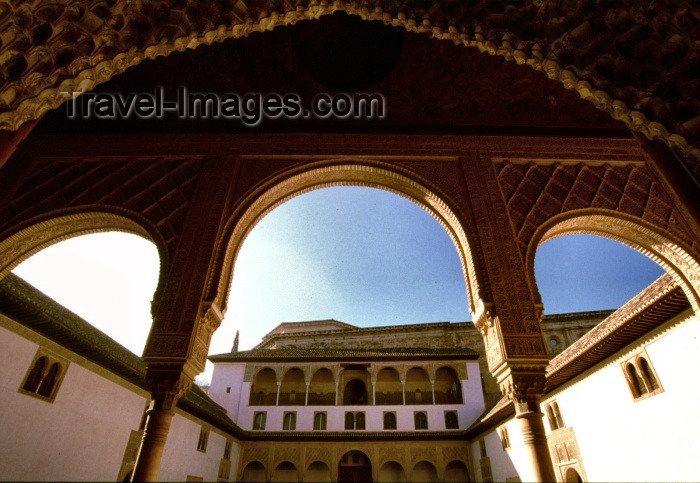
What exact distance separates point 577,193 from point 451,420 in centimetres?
1569

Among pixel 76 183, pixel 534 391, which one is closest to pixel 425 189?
pixel 534 391

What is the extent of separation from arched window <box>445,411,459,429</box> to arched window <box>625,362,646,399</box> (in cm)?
1177

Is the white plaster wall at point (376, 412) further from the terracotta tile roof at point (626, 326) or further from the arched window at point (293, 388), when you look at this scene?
the terracotta tile roof at point (626, 326)

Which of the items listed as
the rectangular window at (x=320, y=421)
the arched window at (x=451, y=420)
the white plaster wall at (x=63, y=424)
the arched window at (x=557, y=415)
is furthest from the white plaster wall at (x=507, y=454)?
the white plaster wall at (x=63, y=424)

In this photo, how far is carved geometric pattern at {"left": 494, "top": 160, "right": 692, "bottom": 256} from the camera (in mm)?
5109

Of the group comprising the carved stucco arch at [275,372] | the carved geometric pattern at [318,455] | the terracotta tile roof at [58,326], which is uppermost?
the carved stucco arch at [275,372]

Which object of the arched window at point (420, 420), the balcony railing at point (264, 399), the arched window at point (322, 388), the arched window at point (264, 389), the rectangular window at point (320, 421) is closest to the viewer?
the arched window at point (420, 420)

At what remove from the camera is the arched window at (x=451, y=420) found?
1797 centimetres

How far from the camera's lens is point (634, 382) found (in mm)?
7664

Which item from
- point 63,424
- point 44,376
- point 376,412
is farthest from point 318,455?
point 44,376

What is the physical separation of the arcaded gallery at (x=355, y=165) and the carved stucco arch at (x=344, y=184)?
4 centimetres

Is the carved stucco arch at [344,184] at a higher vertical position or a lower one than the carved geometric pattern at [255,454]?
higher

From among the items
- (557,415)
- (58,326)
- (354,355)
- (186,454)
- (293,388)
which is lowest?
(186,454)

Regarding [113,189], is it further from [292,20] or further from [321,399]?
[321,399]
